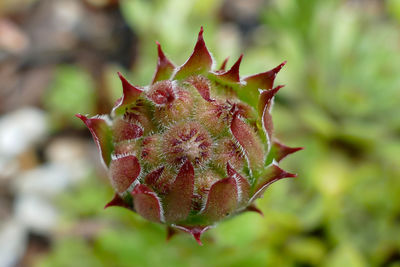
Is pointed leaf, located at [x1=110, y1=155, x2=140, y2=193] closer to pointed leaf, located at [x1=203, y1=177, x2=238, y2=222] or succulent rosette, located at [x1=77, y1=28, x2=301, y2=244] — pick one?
succulent rosette, located at [x1=77, y1=28, x2=301, y2=244]

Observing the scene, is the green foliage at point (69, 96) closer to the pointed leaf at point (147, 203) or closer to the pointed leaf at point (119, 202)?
the pointed leaf at point (119, 202)

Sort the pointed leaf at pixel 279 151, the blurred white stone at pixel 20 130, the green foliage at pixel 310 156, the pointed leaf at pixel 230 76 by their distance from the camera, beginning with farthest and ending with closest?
the blurred white stone at pixel 20 130 < the green foliage at pixel 310 156 < the pointed leaf at pixel 279 151 < the pointed leaf at pixel 230 76

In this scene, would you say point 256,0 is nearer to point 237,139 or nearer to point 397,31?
point 397,31

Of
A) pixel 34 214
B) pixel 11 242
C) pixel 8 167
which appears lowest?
pixel 11 242

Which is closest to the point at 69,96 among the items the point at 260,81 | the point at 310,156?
the point at 310,156

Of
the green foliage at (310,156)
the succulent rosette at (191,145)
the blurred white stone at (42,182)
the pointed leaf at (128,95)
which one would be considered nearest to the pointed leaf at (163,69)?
the succulent rosette at (191,145)

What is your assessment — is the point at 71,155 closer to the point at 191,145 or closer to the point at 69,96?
the point at 69,96
